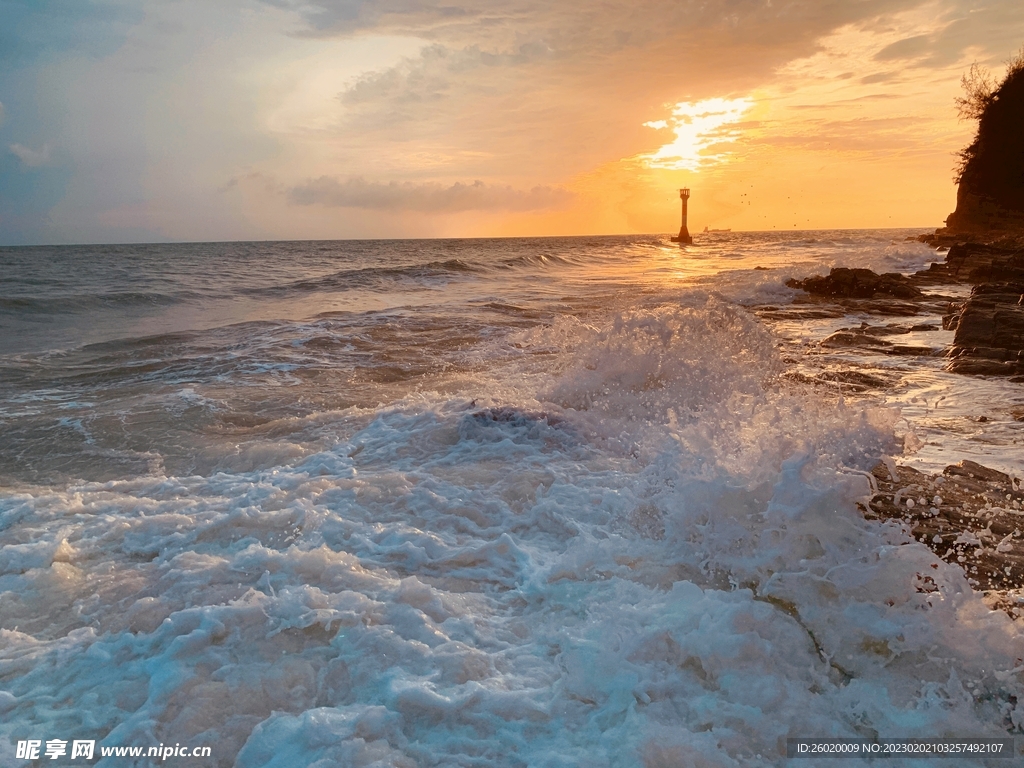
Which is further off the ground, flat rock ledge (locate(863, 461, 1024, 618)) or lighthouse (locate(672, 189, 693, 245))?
lighthouse (locate(672, 189, 693, 245))

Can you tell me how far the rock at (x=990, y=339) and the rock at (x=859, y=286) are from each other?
5955mm

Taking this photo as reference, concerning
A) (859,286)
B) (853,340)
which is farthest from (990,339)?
(859,286)

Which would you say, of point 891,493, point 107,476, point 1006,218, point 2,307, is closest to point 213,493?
point 107,476

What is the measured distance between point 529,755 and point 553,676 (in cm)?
39

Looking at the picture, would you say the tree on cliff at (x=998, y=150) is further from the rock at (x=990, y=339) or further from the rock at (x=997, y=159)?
the rock at (x=990, y=339)

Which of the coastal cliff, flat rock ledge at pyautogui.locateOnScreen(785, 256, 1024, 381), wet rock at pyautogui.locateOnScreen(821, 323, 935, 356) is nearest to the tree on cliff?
the coastal cliff

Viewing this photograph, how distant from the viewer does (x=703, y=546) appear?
10.6 ft

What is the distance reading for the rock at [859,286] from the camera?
1485cm

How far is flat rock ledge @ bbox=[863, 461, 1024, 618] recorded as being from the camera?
2744mm

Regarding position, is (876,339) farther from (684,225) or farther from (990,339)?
(684,225)

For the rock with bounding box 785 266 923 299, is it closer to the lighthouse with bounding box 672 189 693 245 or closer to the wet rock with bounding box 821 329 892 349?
the wet rock with bounding box 821 329 892 349

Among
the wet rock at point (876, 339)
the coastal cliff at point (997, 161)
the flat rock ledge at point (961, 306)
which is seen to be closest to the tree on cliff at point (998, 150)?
the coastal cliff at point (997, 161)

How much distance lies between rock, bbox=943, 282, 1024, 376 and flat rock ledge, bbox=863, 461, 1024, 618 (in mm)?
3743

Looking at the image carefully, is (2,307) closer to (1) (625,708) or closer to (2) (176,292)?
(2) (176,292)
